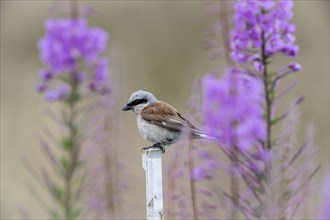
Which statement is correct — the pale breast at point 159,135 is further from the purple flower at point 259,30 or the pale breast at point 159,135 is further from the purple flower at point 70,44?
the purple flower at point 259,30

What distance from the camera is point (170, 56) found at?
60.0 feet

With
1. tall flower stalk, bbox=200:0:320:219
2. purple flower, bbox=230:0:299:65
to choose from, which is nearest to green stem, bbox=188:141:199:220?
tall flower stalk, bbox=200:0:320:219

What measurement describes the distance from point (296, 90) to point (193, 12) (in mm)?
3914

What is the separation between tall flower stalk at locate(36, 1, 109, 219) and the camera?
5398mm

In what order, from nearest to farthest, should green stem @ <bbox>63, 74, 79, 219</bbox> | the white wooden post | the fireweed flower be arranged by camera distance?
the white wooden post
green stem @ <bbox>63, 74, 79, 219</bbox>
the fireweed flower

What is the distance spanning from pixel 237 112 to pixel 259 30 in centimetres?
51

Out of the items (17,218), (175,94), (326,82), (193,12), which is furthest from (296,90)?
(17,218)

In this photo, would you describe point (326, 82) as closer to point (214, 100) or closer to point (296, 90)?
point (296, 90)

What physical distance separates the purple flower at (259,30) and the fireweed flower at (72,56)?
102 cm

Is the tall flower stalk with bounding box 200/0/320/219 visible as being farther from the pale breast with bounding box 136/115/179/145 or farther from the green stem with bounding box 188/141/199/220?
the pale breast with bounding box 136/115/179/145

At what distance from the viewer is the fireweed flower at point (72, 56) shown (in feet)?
19.0

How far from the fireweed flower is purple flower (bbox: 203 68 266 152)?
873mm

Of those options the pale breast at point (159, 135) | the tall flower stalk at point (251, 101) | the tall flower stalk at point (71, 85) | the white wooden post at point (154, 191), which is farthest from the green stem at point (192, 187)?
the pale breast at point (159, 135)

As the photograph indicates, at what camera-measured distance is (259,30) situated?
5191mm
